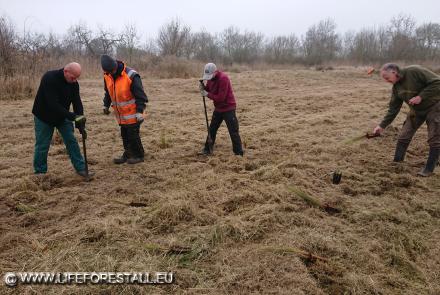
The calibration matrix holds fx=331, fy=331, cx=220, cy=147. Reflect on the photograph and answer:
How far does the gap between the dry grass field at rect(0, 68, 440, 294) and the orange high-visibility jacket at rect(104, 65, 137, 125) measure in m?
0.81

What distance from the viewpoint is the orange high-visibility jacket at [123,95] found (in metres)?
4.73

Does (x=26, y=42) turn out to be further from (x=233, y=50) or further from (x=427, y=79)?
(x=233, y=50)

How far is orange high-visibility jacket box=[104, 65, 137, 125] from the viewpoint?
473 centimetres

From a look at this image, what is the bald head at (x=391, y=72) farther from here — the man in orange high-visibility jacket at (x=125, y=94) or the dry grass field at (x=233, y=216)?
the man in orange high-visibility jacket at (x=125, y=94)

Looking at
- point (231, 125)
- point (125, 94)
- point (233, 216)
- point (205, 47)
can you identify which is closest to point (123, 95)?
point (125, 94)

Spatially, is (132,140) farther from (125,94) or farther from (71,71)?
(71,71)

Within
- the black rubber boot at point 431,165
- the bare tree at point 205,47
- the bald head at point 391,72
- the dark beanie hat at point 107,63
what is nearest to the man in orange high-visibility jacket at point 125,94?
the dark beanie hat at point 107,63

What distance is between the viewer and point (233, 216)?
11.6 ft

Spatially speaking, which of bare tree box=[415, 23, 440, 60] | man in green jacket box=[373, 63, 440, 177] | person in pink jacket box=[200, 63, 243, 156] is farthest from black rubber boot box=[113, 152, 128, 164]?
bare tree box=[415, 23, 440, 60]

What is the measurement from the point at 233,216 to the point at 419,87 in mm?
3226

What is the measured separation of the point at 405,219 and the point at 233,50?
134ft

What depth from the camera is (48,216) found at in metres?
3.60

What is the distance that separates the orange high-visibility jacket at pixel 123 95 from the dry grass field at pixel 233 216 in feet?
2.65

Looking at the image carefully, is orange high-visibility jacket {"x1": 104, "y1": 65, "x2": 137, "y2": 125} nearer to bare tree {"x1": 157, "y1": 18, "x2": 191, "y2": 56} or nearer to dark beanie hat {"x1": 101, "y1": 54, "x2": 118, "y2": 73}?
dark beanie hat {"x1": 101, "y1": 54, "x2": 118, "y2": 73}
